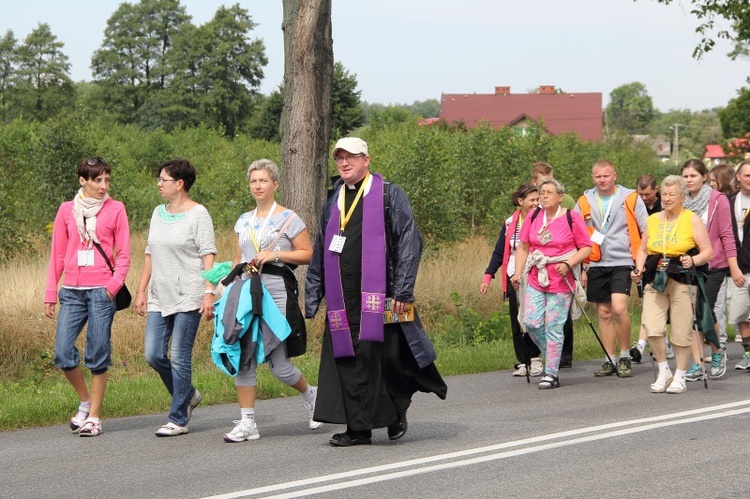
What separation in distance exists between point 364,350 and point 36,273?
851 cm

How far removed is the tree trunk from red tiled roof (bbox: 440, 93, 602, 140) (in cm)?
9327

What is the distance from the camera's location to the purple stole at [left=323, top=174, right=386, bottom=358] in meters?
8.01

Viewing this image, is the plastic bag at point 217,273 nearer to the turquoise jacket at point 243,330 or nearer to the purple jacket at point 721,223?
the turquoise jacket at point 243,330

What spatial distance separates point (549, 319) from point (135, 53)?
9086 cm

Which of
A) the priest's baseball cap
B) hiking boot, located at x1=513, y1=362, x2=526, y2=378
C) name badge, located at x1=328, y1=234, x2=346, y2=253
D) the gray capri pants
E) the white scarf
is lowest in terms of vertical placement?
hiking boot, located at x1=513, y1=362, x2=526, y2=378

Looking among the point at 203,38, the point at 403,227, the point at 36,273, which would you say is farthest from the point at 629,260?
the point at 203,38

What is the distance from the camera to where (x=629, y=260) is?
39.1 ft

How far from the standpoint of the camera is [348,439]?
8047mm

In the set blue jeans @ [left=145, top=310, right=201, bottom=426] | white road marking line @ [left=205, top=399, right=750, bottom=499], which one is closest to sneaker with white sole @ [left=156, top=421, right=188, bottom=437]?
blue jeans @ [left=145, top=310, right=201, bottom=426]

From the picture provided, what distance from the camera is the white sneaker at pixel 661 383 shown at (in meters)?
10.5

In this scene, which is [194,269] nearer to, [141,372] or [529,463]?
[529,463]

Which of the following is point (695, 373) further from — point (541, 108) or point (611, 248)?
point (541, 108)

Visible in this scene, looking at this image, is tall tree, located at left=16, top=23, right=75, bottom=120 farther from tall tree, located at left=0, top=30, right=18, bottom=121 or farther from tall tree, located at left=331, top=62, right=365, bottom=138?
tall tree, located at left=331, top=62, right=365, bottom=138

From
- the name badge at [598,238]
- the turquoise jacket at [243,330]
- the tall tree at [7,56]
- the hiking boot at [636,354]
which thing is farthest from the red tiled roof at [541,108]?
the turquoise jacket at [243,330]
